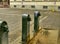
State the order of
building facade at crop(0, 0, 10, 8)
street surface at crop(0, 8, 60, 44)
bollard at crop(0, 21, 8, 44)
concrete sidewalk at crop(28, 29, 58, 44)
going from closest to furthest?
bollard at crop(0, 21, 8, 44) → concrete sidewalk at crop(28, 29, 58, 44) → street surface at crop(0, 8, 60, 44) → building facade at crop(0, 0, 10, 8)

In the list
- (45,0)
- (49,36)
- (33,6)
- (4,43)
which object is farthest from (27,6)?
(4,43)

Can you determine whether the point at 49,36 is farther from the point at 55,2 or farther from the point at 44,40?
the point at 55,2

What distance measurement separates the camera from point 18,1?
632 inches

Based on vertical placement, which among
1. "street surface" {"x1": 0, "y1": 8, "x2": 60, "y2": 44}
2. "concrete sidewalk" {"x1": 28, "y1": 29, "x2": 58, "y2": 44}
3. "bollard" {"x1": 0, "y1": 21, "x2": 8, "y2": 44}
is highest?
"bollard" {"x1": 0, "y1": 21, "x2": 8, "y2": 44}

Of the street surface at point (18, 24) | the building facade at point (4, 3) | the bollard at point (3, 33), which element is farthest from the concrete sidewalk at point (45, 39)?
the building facade at point (4, 3)

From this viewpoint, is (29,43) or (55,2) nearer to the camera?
(29,43)

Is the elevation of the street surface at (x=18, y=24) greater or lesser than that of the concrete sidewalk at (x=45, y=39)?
lesser

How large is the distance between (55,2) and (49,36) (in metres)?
10.4

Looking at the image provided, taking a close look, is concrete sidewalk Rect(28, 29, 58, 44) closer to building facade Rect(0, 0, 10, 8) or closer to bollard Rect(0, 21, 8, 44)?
bollard Rect(0, 21, 8, 44)

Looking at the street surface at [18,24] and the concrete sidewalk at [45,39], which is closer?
the concrete sidewalk at [45,39]

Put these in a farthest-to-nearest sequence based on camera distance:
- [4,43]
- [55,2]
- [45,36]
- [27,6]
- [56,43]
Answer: [27,6] → [55,2] → [45,36] → [56,43] → [4,43]

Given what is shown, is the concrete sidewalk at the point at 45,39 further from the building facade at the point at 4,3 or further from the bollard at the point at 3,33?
the building facade at the point at 4,3

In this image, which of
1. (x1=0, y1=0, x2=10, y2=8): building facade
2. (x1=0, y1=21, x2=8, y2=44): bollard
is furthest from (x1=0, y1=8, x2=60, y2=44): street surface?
(x1=0, y1=0, x2=10, y2=8): building facade

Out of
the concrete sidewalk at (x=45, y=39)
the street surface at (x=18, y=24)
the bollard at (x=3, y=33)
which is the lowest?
the street surface at (x=18, y=24)
